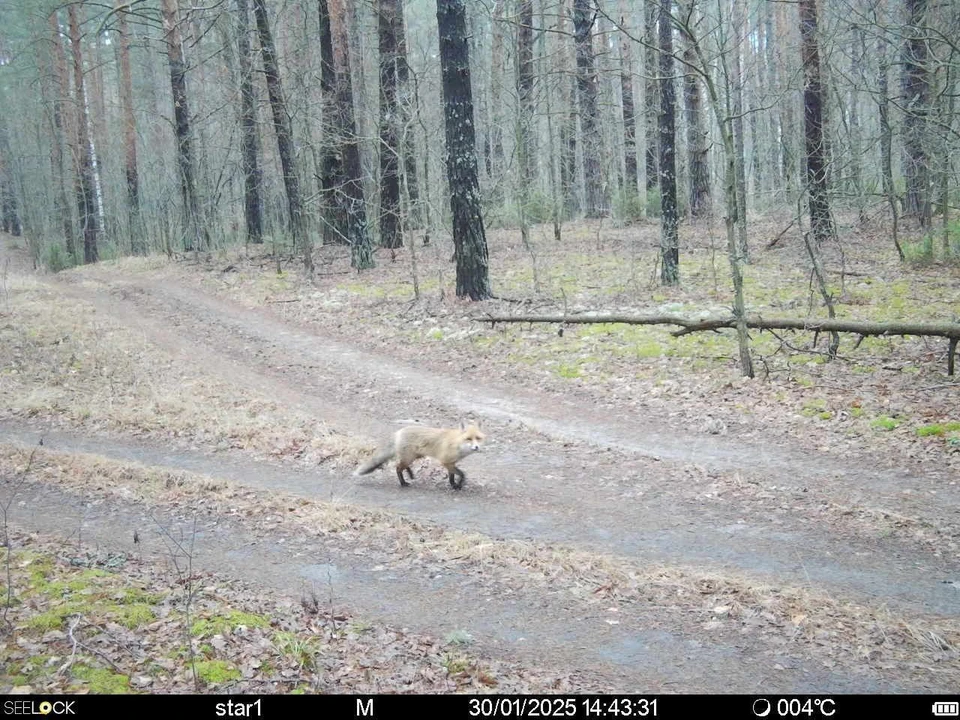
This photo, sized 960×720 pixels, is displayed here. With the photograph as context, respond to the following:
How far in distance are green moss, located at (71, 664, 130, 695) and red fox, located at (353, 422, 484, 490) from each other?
4.38 m

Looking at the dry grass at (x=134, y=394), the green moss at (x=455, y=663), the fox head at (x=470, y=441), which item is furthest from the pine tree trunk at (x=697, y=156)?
the green moss at (x=455, y=663)

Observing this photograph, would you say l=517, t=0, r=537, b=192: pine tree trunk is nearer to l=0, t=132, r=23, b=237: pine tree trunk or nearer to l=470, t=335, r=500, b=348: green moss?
l=470, t=335, r=500, b=348: green moss

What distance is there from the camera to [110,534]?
24.6ft

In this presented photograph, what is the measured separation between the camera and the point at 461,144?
17141 millimetres

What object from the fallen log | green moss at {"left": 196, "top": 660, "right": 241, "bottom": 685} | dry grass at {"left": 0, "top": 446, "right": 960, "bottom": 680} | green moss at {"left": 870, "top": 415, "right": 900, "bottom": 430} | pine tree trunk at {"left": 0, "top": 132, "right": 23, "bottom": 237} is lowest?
dry grass at {"left": 0, "top": 446, "right": 960, "bottom": 680}

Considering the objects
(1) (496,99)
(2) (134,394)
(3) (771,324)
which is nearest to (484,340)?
(3) (771,324)

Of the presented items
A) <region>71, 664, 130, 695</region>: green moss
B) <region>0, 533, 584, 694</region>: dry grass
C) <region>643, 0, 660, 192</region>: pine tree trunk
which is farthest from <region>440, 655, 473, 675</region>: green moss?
<region>643, 0, 660, 192</region>: pine tree trunk

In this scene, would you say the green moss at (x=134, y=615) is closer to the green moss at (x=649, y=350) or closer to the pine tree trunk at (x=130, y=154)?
the green moss at (x=649, y=350)

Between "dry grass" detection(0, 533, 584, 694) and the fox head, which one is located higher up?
the fox head

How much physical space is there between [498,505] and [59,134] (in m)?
38.3

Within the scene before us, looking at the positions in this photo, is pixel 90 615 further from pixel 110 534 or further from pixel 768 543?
pixel 768 543
